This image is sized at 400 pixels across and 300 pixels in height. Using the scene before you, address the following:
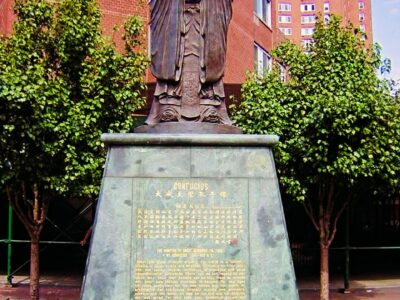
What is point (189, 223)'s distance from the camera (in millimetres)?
5715

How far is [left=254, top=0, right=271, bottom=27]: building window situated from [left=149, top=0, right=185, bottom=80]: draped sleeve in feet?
47.6

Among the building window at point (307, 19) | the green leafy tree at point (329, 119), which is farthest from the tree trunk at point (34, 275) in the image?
the building window at point (307, 19)

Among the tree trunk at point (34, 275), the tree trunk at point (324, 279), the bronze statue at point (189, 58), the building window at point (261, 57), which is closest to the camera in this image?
the bronze statue at point (189, 58)

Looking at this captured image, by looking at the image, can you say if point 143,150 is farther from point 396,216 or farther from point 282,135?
point 396,216

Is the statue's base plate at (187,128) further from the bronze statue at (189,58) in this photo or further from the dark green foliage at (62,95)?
the dark green foliage at (62,95)

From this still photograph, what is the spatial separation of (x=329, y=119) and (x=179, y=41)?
445 centimetres

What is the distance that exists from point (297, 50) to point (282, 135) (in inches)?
89.0

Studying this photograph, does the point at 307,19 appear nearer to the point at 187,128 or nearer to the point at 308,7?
the point at 308,7

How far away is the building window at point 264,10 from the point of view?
68.7 ft

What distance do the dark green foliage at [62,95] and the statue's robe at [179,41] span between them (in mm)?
3503

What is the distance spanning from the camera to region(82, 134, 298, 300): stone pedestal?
18.1 ft

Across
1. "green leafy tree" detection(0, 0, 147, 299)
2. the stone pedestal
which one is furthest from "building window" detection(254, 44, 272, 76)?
the stone pedestal

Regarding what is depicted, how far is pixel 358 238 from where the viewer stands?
17062mm

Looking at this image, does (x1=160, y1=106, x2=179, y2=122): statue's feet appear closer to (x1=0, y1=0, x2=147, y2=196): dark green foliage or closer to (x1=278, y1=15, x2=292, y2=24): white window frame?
(x1=0, y1=0, x2=147, y2=196): dark green foliage
